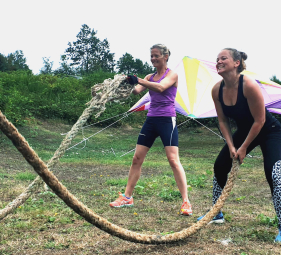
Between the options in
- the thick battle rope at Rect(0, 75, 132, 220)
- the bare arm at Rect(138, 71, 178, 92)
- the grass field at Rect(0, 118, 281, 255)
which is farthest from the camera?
the bare arm at Rect(138, 71, 178, 92)

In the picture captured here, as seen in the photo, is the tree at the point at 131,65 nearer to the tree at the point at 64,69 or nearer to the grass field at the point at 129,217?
the tree at the point at 64,69

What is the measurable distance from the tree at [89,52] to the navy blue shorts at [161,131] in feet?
111

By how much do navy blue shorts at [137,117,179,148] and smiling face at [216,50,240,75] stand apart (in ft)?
3.10

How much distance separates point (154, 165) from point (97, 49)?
33.4 meters

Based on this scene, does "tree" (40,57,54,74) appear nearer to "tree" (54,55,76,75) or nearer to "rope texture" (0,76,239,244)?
"tree" (54,55,76,75)

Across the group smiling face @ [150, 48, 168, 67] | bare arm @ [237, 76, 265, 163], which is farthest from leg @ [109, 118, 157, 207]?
bare arm @ [237, 76, 265, 163]

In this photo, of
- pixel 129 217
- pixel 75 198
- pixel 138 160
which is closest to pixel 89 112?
pixel 75 198

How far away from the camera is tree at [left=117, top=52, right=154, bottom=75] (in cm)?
3816

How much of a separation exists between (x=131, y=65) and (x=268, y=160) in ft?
120

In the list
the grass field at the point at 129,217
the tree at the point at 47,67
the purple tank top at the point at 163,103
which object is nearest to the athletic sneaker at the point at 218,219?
the grass field at the point at 129,217

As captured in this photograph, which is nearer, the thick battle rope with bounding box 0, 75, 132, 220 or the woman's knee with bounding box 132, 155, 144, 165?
the thick battle rope with bounding box 0, 75, 132, 220

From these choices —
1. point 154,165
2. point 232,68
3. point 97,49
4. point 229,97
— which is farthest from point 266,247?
point 97,49

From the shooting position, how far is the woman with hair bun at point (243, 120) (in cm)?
262

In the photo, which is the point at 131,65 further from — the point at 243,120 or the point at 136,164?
the point at 243,120
